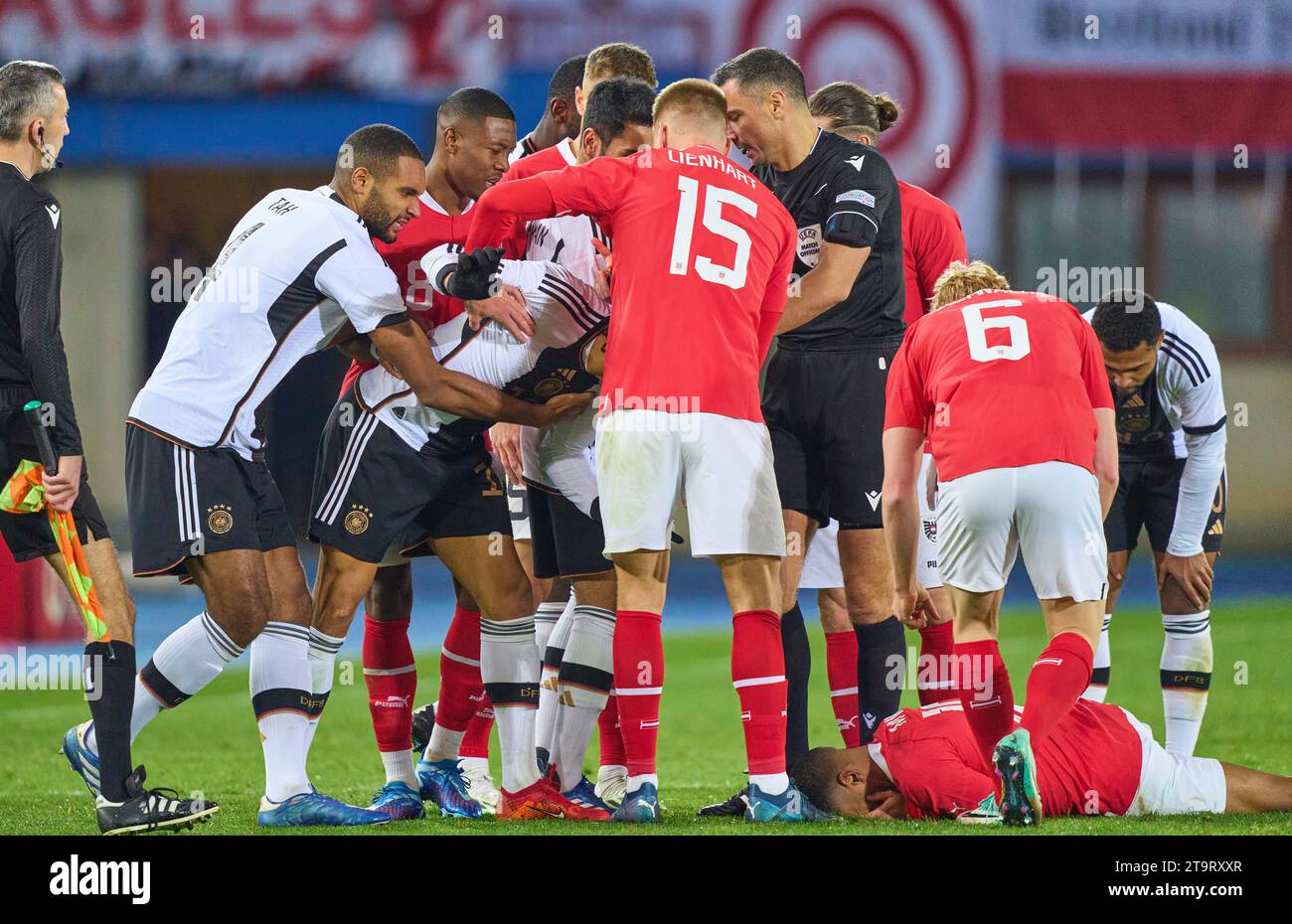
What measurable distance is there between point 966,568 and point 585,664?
1344 millimetres

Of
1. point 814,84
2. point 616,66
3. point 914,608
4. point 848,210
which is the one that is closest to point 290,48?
point 814,84

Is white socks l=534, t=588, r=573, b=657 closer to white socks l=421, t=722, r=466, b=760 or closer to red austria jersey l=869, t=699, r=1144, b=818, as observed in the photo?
white socks l=421, t=722, r=466, b=760

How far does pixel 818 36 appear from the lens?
16.4 meters

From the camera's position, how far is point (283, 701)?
4.91 meters

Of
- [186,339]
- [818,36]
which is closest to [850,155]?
[186,339]

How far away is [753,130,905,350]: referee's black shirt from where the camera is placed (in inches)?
222

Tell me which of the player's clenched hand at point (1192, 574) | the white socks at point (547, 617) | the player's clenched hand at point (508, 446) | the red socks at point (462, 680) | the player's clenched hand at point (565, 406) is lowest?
→ the red socks at point (462, 680)

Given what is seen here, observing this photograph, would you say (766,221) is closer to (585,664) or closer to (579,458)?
(579,458)

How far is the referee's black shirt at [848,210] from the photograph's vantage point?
18.5ft

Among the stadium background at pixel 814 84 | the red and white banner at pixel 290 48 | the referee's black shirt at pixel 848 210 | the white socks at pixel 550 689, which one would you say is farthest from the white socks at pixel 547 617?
the red and white banner at pixel 290 48

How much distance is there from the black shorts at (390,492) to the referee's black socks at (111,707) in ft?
2.40

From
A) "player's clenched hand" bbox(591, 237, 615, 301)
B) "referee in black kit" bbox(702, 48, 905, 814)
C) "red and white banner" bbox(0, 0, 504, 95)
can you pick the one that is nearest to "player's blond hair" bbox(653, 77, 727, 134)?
"player's clenched hand" bbox(591, 237, 615, 301)

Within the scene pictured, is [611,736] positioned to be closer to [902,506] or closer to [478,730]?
[478,730]

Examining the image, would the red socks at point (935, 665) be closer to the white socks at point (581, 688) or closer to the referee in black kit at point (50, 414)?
the white socks at point (581, 688)
